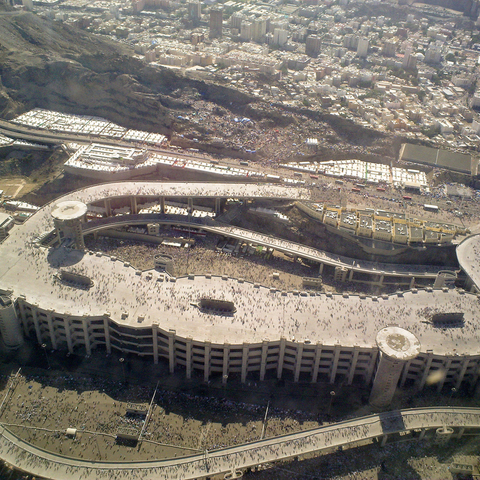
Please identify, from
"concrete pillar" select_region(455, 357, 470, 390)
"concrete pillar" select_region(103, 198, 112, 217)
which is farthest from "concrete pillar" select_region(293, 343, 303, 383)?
"concrete pillar" select_region(103, 198, 112, 217)

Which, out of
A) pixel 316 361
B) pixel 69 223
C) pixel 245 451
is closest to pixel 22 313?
pixel 69 223

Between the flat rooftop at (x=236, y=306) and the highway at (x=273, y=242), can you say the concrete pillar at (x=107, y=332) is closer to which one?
the flat rooftop at (x=236, y=306)

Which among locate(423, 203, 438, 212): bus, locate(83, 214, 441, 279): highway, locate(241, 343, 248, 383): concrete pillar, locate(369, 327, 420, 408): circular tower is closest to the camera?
locate(369, 327, 420, 408): circular tower

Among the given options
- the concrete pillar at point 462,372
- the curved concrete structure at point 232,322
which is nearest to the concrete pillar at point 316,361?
the curved concrete structure at point 232,322

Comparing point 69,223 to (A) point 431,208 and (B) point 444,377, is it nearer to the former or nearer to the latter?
(B) point 444,377

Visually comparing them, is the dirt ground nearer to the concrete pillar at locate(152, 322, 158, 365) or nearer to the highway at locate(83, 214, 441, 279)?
the concrete pillar at locate(152, 322, 158, 365)

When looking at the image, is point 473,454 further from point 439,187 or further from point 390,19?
point 390,19
